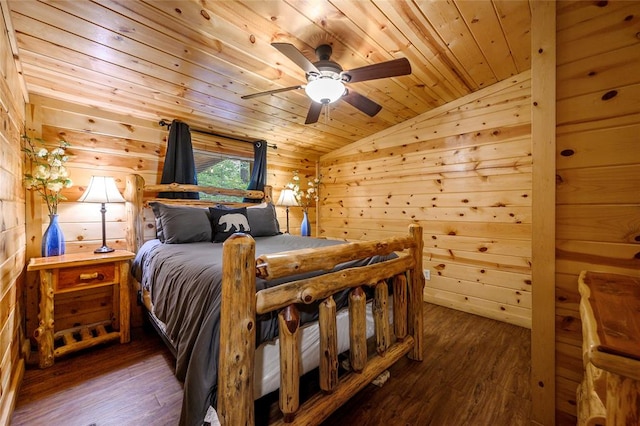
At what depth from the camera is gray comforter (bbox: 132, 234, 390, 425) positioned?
1.05 metres

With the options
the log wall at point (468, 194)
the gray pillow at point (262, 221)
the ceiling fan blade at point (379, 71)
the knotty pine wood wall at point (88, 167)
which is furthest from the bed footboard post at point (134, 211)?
the log wall at point (468, 194)

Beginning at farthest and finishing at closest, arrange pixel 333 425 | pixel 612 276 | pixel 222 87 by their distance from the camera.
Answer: pixel 222 87 → pixel 333 425 → pixel 612 276

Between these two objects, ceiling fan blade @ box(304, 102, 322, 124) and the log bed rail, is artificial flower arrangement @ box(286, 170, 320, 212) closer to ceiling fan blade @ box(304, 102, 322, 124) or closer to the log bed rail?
ceiling fan blade @ box(304, 102, 322, 124)

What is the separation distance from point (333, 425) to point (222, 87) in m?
2.55

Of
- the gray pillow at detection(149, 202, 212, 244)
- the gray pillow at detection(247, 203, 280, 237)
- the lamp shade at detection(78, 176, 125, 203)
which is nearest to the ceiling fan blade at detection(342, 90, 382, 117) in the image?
the gray pillow at detection(247, 203, 280, 237)

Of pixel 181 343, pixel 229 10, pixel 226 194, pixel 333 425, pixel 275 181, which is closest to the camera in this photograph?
pixel 181 343

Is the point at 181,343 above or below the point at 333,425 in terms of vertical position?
above

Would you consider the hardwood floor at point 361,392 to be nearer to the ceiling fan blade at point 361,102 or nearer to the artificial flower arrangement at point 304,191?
the ceiling fan blade at point 361,102

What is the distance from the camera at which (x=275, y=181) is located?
13.1 ft

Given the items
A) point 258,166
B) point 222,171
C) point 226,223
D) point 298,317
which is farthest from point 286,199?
point 298,317

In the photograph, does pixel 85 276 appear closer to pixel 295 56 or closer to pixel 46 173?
pixel 46 173

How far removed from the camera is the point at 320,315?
1.29 meters

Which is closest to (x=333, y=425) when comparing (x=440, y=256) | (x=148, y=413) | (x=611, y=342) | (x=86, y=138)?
(x=148, y=413)

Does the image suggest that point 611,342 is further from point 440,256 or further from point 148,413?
point 440,256
